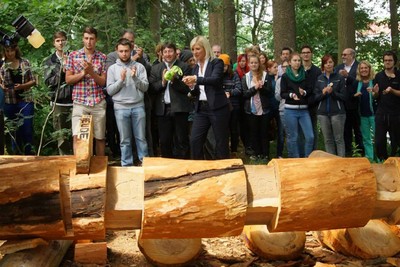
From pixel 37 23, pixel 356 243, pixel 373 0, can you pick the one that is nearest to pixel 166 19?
pixel 373 0

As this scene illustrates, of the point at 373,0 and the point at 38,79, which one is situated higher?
the point at 373,0

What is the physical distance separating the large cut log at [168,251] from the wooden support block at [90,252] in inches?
12.7

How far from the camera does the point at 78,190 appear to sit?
3342 millimetres

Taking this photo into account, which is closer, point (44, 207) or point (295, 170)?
point (44, 207)

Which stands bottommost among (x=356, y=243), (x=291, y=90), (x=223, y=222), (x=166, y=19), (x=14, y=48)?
(x=356, y=243)

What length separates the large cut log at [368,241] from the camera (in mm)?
4215

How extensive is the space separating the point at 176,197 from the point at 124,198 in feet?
1.30

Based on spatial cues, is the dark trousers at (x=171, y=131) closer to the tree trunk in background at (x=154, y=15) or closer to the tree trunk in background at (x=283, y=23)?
the tree trunk in background at (x=283, y=23)

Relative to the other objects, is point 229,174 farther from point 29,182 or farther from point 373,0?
point 373,0

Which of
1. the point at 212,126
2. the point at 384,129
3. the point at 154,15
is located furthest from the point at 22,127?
the point at 154,15

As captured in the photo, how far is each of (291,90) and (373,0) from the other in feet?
36.3

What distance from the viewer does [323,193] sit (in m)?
3.53

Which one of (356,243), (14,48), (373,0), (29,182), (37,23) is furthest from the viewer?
(373,0)

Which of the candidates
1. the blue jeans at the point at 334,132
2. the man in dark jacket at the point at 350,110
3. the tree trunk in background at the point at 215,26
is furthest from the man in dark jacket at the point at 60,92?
the tree trunk in background at the point at 215,26
